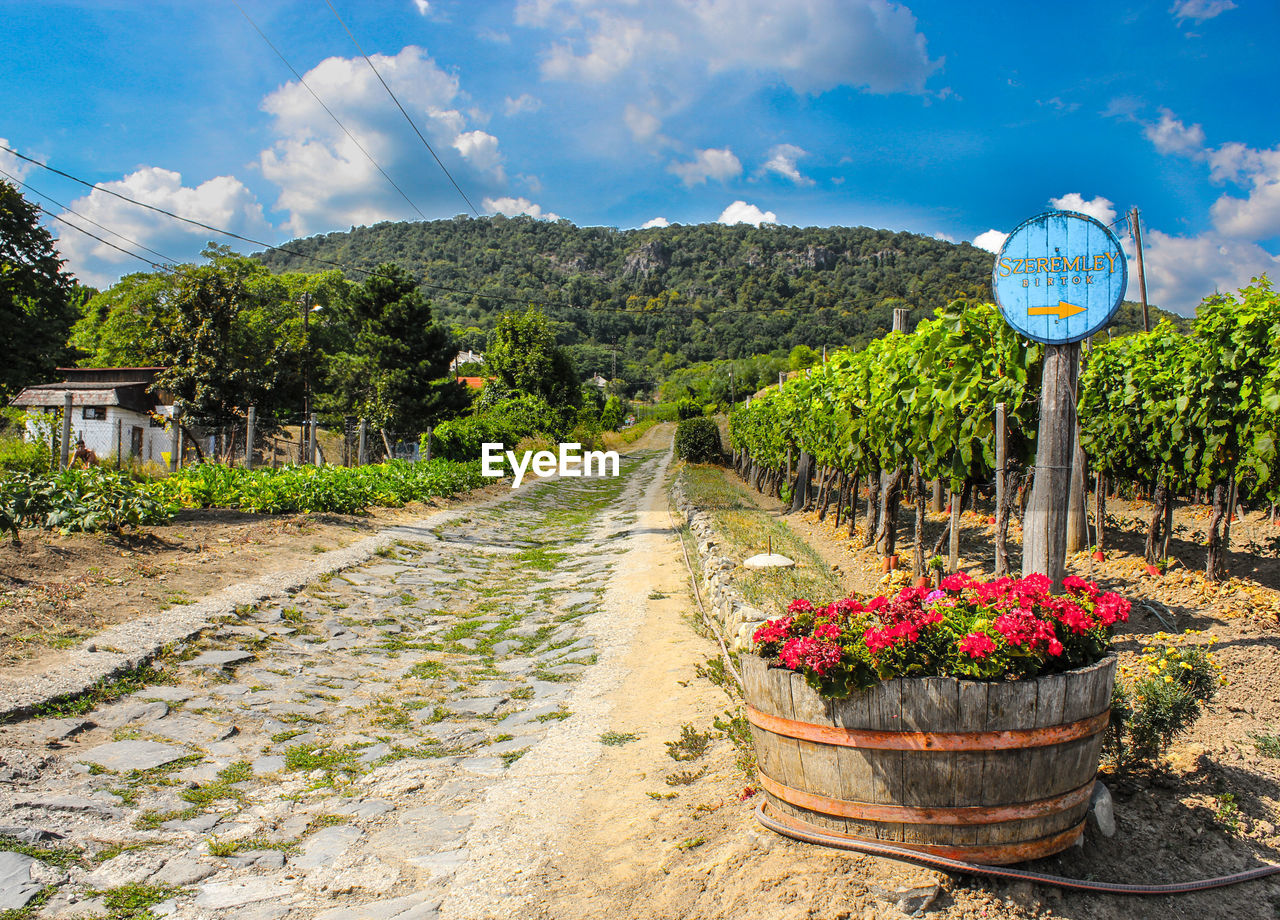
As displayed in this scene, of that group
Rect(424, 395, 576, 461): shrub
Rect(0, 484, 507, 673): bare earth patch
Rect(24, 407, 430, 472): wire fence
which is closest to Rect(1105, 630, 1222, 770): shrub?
Rect(0, 484, 507, 673): bare earth patch

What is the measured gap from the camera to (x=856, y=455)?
10.9 meters

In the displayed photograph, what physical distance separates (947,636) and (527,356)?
1283 inches

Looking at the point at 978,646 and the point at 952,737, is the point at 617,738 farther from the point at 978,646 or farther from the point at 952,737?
the point at 978,646

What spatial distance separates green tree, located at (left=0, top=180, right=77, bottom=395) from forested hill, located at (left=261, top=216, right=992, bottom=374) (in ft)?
51.0

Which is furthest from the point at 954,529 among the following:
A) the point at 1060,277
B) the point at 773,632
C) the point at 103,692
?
the point at 103,692

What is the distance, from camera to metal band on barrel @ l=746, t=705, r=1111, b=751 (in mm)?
2697

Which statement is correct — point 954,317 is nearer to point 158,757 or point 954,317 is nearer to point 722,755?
point 722,755

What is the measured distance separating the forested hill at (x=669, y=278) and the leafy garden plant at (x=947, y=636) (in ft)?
132

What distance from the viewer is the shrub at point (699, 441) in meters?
30.7

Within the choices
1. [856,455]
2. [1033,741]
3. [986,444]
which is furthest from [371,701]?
[856,455]

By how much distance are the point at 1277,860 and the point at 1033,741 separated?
1.34 m

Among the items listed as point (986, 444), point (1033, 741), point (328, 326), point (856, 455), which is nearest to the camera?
point (1033, 741)

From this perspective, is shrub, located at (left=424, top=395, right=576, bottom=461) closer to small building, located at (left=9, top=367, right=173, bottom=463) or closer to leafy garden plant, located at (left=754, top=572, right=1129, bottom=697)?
small building, located at (left=9, top=367, right=173, bottom=463)

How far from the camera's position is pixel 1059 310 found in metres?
3.68
